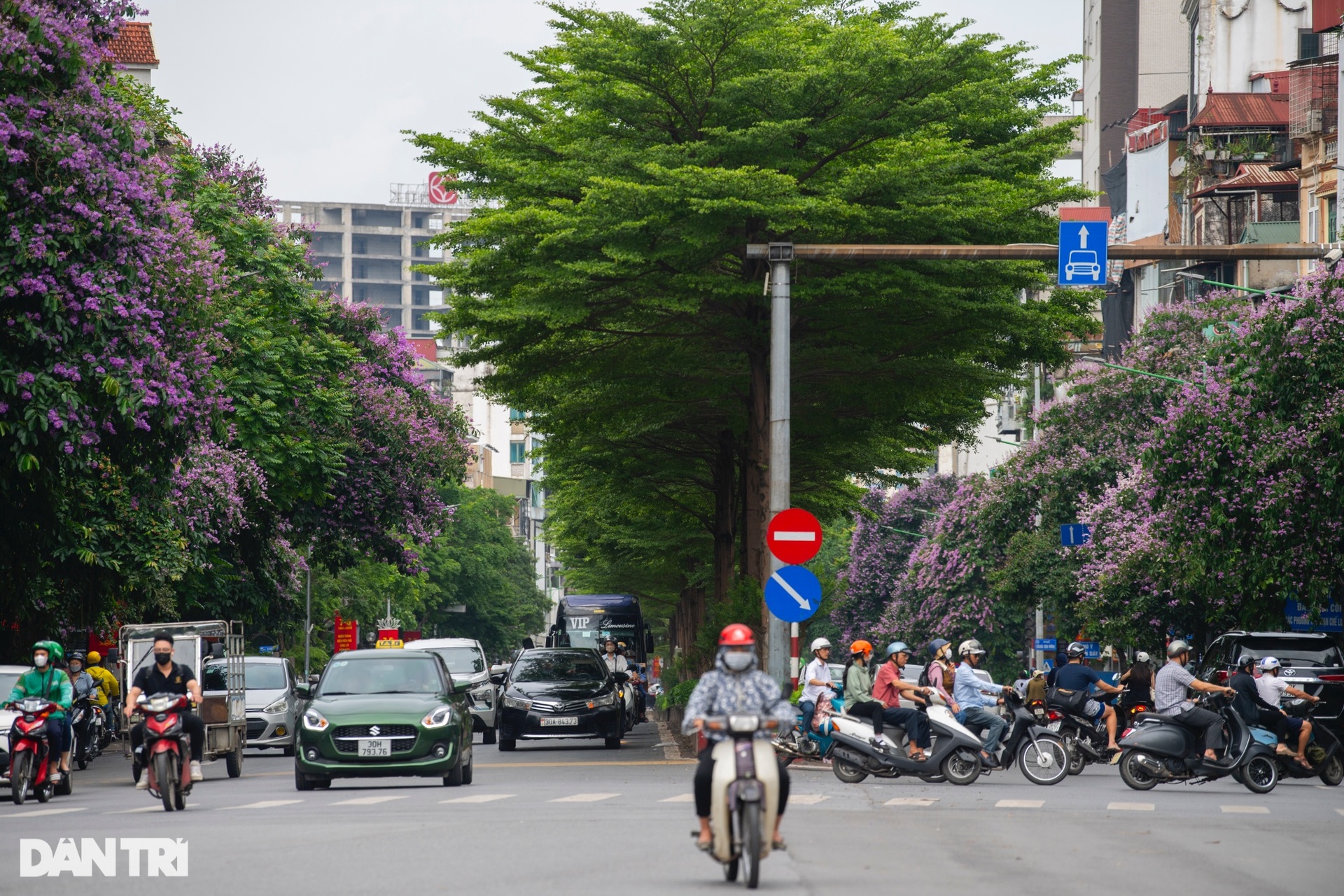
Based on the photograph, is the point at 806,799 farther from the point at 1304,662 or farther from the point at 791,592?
the point at 1304,662

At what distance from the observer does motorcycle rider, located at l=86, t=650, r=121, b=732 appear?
112 feet

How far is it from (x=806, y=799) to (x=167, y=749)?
595cm

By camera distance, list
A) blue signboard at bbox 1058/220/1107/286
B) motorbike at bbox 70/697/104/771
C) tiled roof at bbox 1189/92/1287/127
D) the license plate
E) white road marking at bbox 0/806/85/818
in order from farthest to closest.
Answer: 1. tiled roof at bbox 1189/92/1287/127
2. motorbike at bbox 70/697/104/771
3. blue signboard at bbox 1058/220/1107/286
4. the license plate
5. white road marking at bbox 0/806/85/818

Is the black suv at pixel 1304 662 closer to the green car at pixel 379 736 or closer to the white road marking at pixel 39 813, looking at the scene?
the green car at pixel 379 736

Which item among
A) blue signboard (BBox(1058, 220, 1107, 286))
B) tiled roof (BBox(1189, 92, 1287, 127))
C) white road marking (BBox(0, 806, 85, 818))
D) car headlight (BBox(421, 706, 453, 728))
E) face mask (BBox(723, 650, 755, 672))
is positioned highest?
tiled roof (BBox(1189, 92, 1287, 127))

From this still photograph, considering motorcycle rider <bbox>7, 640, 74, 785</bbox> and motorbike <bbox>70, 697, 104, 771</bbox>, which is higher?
motorcycle rider <bbox>7, 640, 74, 785</bbox>

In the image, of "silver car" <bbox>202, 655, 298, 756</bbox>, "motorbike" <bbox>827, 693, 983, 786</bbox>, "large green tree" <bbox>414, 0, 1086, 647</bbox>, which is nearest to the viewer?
"motorbike" <bbox>827, 693, 983, 786</bbox>

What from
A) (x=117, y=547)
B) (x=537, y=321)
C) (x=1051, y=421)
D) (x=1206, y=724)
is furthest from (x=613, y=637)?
(x=1206, y=724)

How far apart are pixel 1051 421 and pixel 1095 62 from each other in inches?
1897

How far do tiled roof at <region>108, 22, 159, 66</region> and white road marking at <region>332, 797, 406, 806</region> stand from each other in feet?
142

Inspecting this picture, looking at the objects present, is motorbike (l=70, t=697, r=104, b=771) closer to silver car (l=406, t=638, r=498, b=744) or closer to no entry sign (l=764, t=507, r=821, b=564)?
silver car (l=406, t=638, r=498, b=744)

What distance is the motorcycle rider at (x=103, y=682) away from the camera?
34281 millimetres

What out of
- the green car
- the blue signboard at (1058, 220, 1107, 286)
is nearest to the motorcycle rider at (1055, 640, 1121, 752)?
the blue signboard at (1058, 220, 1107, 286)

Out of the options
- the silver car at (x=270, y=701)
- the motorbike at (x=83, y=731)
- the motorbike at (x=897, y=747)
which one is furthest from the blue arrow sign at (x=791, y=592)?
the silver car at (x=270, y=701)
